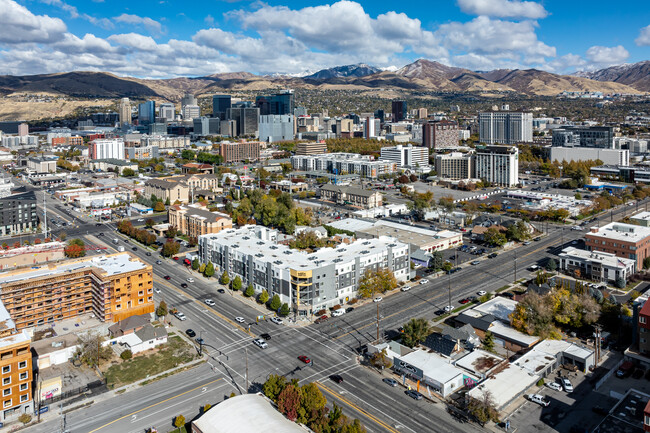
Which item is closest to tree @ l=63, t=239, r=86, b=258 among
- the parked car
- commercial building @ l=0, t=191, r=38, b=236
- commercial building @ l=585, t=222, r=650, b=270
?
commercial building @ l=0, t=191, r=38, b=236

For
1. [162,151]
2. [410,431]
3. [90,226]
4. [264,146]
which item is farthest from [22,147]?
[410,431]

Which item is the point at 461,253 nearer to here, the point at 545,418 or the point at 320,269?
the point at 320,269

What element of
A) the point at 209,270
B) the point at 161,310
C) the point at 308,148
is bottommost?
the point at 161,310

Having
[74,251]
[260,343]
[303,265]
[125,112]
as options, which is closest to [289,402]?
[260,343]

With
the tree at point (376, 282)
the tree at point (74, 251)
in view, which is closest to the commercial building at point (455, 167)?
the tree at point (376, 282)

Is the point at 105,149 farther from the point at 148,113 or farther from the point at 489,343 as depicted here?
the point at 489,343

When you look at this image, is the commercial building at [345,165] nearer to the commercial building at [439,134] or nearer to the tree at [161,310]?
the commercial building at [439,134]

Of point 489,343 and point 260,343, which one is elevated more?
point 489,343
